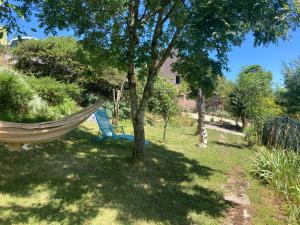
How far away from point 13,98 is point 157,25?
14.6 ft

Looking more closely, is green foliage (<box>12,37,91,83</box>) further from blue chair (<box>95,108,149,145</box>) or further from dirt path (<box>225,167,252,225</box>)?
dirt path (<box>225,167,252,225</box>)

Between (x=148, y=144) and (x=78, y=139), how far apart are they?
228 centimetres

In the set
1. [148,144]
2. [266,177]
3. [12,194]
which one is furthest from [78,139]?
[266,177]

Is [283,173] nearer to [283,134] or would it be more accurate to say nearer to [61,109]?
[283,134]

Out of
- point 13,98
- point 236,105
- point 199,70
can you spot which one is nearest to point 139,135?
point 199,70

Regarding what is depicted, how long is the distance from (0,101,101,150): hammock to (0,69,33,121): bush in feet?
9.44

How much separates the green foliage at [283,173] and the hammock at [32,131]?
→ 4.14 meters

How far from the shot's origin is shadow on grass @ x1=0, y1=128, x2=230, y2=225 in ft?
16.1

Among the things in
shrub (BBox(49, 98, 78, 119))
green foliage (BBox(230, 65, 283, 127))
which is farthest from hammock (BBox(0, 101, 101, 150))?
green foliage (BBox(230, 65, 283, 127))

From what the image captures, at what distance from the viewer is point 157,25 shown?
285 inches

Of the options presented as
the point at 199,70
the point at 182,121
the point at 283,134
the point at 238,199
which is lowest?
the point at 238,199

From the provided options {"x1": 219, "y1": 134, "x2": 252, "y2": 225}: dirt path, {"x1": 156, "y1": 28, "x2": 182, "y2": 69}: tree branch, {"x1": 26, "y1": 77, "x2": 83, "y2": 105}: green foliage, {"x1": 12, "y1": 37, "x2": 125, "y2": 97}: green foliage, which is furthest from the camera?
{"x1": 12, "y1": 37, "x2": 125, "y2": 97}: green foliage

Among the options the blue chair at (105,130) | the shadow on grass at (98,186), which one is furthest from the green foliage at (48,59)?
the shadow on grass at (98,186)

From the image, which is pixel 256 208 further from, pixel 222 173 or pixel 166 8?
pixel 166 8
